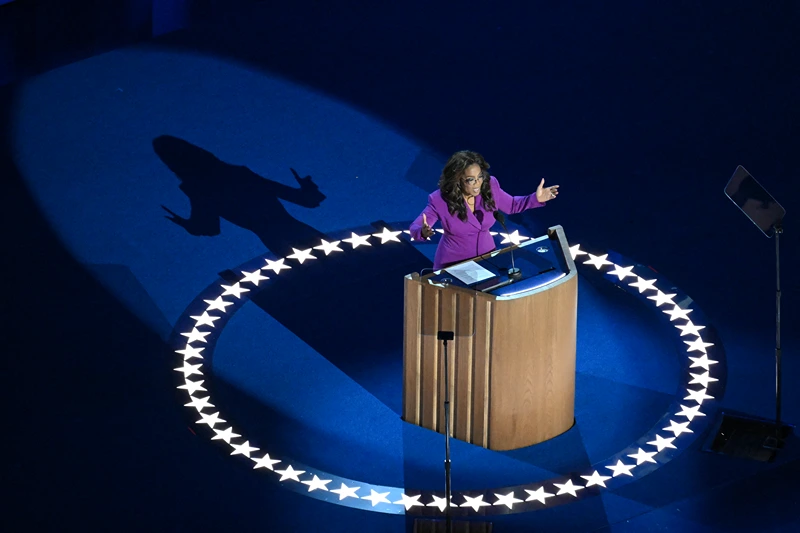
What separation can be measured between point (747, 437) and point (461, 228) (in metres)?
1.97

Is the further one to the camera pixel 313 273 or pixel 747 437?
pixel 313 273

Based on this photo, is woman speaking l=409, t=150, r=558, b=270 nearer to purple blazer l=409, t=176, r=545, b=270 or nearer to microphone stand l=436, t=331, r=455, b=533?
purple blazer l=409, t=176, r=545, b=270

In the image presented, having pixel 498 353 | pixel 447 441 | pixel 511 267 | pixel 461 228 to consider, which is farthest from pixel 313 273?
pixel 447 441

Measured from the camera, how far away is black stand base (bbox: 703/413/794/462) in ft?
24.6

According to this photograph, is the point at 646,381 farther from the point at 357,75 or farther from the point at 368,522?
the point at 357,75

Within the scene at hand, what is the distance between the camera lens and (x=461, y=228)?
7.92 meters

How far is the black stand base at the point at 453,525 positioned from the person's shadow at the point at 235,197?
3.26m

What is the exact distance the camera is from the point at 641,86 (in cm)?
1173

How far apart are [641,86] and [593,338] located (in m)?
3.73

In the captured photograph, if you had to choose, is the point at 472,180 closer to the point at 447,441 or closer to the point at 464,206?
the point at 464,206

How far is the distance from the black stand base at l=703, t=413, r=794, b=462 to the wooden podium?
84cm

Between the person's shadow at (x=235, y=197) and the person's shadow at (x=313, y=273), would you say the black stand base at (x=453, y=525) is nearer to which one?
the person's shadow at (x=313, y=273)

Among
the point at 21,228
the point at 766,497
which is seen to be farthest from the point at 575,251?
the point at 21,228

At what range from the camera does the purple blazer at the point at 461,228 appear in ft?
26.0
